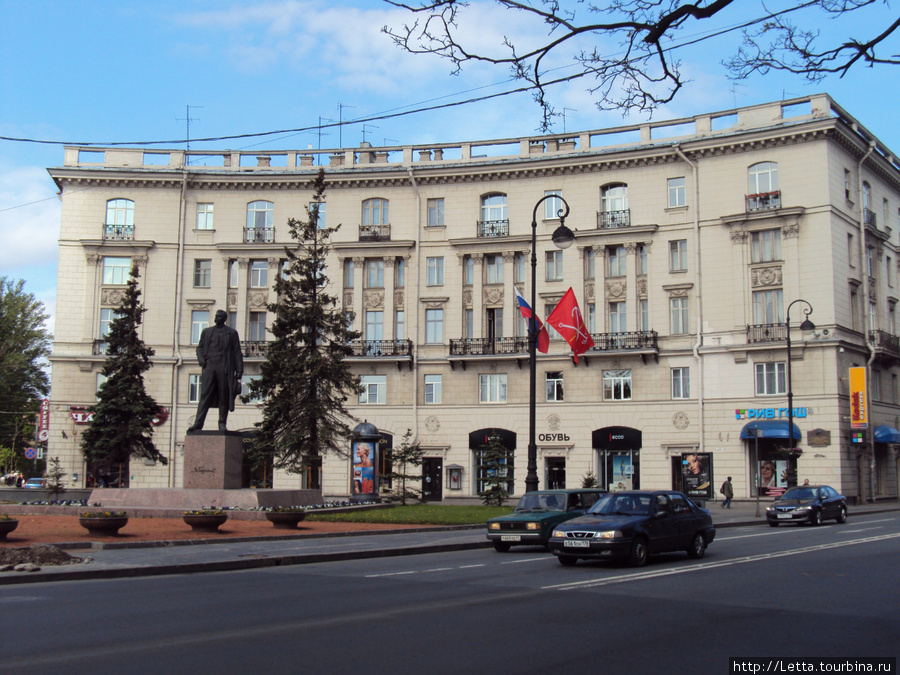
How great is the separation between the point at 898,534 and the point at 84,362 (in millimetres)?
46589

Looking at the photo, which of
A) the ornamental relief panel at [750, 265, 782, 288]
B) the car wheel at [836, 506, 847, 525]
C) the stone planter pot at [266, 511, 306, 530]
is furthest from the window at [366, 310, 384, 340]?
the stone planter pot at [266, 511, 306, 530]

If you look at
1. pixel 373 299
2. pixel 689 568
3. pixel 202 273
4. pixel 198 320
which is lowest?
Answer: pixel 689 568

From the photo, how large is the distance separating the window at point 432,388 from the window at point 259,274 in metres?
12.2

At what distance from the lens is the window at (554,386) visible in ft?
172

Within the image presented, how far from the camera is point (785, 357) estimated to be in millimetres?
47188

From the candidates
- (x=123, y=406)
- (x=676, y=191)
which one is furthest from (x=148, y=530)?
(x=676, y=191)

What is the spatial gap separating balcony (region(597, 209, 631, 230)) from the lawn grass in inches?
895

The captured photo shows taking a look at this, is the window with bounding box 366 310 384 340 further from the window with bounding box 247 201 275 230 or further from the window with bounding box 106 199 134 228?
the window with bounding box 106 199 134 228

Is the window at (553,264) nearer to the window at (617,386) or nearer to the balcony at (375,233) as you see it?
the window at (617,386)

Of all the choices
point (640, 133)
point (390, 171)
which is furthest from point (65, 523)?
point (640, 133)

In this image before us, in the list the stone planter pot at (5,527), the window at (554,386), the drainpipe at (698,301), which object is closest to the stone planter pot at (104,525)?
the stone planter pot at (5,527)

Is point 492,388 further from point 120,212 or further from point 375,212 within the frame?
point 120,212

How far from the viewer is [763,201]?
48.8 m

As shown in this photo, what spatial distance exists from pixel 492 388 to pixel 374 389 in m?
7.27
